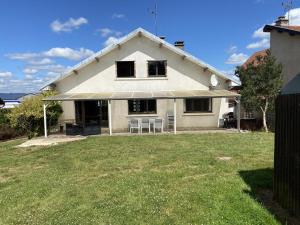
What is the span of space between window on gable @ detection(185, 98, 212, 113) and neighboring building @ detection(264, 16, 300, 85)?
5.79 m

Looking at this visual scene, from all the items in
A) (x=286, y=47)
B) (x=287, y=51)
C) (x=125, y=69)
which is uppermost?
(x=286, y=47)

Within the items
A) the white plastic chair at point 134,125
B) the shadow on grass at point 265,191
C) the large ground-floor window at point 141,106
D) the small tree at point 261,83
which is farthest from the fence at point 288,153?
the large ground-floor window at point 141,106

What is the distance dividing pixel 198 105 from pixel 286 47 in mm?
7711

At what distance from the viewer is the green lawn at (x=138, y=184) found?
6.96 meters

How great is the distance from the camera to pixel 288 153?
6.88 m

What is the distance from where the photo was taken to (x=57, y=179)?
1035 cm

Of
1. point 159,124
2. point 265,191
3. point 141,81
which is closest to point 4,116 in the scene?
point 141,81

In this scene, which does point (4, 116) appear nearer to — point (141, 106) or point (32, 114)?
point (32, 114)

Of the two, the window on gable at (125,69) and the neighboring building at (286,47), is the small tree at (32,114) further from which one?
the neighboring building at (286,47)

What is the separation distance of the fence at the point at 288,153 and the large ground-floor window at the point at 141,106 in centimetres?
1698

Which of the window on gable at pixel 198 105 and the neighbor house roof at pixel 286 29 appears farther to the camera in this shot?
the window on gable at pixel 198 105

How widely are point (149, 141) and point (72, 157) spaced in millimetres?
5280

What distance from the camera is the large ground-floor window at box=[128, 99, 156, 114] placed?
24.2 m

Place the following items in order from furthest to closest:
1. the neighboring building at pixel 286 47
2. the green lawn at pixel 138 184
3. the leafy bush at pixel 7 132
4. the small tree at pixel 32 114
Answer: the leafy bush at pixel 7 132, the small tree at pixel 32 114, the neighboring building at pixel 286 47, the green lawn at pixel 138 184
